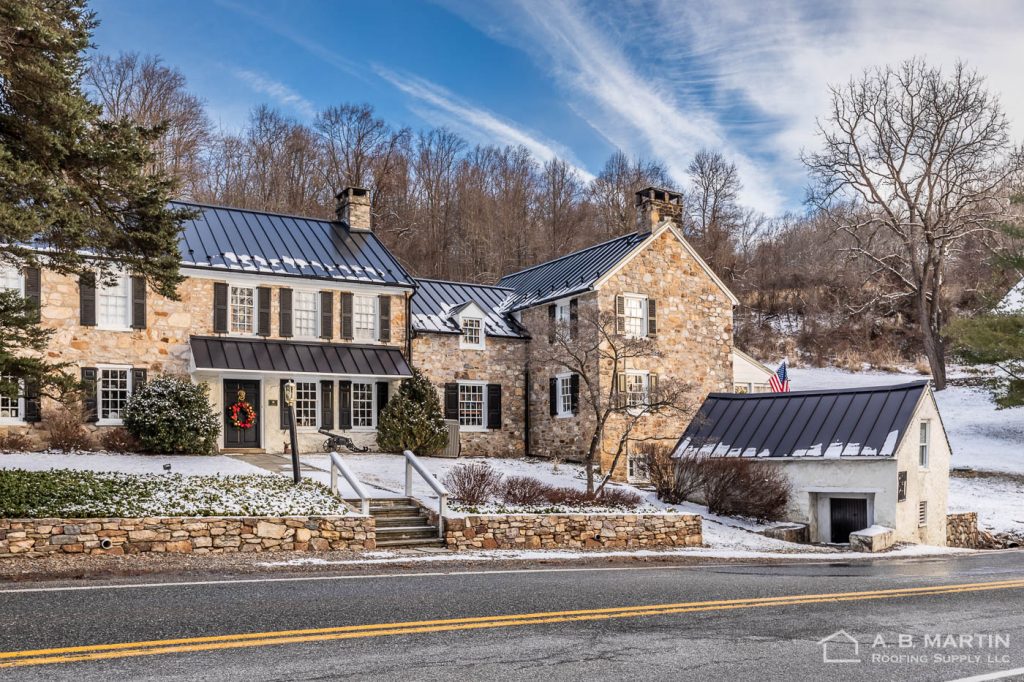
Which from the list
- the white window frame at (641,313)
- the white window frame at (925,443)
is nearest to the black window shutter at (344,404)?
the white window frame at (641,313)

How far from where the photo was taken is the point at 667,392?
22984 millimetres

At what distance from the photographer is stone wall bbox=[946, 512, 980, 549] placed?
23.8 m

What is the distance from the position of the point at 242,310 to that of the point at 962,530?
2127 centimetres

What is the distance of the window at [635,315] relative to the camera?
28.3 metres

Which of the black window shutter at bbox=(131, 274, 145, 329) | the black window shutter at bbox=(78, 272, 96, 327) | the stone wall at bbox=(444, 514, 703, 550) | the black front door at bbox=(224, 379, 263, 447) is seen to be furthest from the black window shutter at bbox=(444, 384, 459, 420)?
the stone wall at bbox=(444, 514, 703, 550)

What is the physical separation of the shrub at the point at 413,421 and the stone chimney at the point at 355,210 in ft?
21.4

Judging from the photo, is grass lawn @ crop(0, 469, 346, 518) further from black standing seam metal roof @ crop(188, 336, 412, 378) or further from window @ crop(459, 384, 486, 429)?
window @ crop(459, 384, 486, 429)

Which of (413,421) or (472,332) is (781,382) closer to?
(472,332)

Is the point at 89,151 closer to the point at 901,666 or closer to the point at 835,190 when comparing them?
the point at 901,666

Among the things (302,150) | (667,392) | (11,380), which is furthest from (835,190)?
(11,380)

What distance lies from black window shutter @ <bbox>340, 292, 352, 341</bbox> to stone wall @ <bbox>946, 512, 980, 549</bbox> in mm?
17882

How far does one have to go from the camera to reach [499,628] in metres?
7.48

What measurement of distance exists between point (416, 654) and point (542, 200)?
4892 centimetres

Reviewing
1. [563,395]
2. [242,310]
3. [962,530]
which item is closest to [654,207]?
[563,395]
